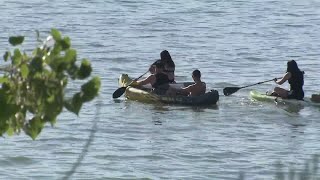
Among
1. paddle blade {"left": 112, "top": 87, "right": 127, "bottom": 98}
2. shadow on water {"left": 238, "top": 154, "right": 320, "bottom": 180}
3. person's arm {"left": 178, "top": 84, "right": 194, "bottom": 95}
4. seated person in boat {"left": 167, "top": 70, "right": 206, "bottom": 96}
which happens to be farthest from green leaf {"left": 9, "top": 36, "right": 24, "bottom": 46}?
paddle blade {"left": 112, "top": 87, "right": 127, "bottom": 98}

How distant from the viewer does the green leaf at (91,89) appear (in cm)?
461

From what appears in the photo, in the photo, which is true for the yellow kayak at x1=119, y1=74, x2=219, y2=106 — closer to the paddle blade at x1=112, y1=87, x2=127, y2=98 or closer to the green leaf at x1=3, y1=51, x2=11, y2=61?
the paddle blade at x1=112, y1=87, x2=127, y2=98

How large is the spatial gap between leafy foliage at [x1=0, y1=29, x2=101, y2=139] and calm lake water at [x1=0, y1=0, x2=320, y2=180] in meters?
0.17

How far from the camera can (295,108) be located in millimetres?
19469

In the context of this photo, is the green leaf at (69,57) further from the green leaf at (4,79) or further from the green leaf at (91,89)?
the green leaf at (4,79)

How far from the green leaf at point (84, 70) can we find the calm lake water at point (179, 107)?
18 centimetres

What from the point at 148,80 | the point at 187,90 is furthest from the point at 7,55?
the point at 148,80

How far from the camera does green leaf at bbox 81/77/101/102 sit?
461 cm

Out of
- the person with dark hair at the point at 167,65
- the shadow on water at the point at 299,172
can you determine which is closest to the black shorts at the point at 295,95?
the person with dark hair at the point at 167,65

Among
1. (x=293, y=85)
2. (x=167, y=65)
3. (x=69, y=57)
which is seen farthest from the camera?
(x=167, y=65)

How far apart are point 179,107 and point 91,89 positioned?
1534cm

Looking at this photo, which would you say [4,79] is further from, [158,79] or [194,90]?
[158,79]

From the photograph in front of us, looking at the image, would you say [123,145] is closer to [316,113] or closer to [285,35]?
[316,113]

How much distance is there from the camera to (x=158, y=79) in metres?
20.0
